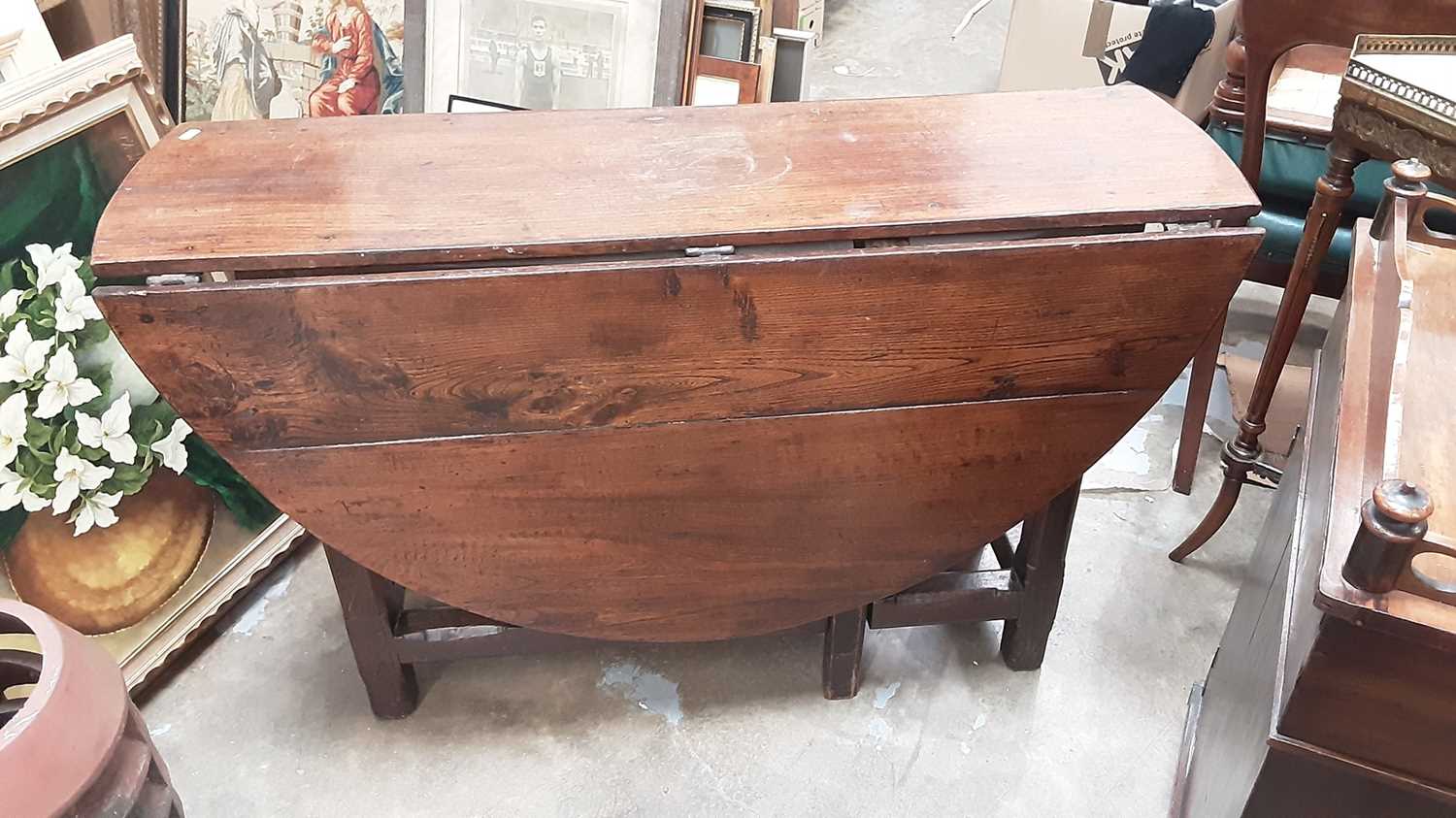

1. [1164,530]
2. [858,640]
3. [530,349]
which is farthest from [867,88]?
[530,349]

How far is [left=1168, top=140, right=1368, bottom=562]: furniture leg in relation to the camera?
4.56 ft

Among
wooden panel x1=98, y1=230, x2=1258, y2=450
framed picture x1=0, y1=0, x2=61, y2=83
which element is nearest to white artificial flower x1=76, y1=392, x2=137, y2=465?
wooden panel x1=98, y1=230, x2=1258, y2=450

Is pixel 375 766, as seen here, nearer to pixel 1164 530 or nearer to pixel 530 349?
pixel 530 349

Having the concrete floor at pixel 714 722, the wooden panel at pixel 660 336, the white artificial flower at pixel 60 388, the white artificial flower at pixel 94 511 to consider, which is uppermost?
the wooden panel at pixel 660 336

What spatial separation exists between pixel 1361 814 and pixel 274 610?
1.55 meters

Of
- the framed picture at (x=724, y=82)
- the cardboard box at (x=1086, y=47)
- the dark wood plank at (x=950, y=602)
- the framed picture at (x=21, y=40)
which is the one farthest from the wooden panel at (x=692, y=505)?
the cardboard box at (x=1086, y=47)

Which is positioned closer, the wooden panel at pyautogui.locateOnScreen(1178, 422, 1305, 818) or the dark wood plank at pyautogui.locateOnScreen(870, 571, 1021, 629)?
the wooden panel at pyautogui.locateOnScreen(1178, 422, 1305, 818)

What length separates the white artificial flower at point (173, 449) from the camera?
1.50m

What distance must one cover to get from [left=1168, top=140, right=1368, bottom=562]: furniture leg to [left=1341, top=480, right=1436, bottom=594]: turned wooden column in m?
→ 0.77

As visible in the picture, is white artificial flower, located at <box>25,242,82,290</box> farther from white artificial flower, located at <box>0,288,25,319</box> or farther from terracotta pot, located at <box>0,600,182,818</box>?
terracotta pot, located at <box>0,600,182,818</box>

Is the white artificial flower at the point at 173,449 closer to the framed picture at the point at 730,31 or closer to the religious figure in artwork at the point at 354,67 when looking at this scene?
the religious figure in artwork at the point at 354,67

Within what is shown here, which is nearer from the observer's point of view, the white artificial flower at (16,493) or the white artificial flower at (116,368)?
the white artificial flower at (16,493)

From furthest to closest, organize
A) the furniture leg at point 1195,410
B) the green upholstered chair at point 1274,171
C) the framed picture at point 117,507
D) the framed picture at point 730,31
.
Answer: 1. the framed picture at point 730,31
2. the furniture leg at point 1195,410
3. the green upholstered chair at point 1274,171
4. the framed picture at point 117,507

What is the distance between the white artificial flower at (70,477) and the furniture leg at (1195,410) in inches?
70.5
